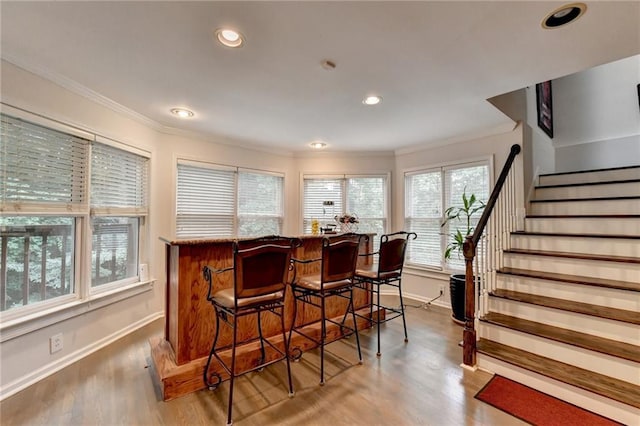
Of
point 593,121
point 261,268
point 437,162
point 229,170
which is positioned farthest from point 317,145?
point 593,121

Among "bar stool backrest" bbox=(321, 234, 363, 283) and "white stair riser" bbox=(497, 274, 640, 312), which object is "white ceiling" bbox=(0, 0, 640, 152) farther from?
"white stair riser" bbox=(497, 274, 640, 312)

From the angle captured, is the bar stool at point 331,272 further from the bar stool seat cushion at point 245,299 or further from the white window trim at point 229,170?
the white window trim at point 229,170

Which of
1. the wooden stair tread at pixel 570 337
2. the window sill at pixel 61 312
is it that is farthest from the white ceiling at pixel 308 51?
the wooden stair tread at pixel 570 337

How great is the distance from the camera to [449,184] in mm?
4160

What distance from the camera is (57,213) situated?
7.84 ft

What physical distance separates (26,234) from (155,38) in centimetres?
189

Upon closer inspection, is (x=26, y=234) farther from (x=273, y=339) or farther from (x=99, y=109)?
(x=273, y=339)

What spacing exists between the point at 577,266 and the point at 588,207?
0.99 m

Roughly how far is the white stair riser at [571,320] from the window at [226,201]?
11.0 ft

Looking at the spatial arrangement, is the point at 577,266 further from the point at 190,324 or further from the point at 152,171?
the point at 152,171

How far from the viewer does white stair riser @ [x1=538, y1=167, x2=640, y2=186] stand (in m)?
3.25

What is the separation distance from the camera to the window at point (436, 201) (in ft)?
12.8

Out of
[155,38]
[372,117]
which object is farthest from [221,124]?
[372,117]

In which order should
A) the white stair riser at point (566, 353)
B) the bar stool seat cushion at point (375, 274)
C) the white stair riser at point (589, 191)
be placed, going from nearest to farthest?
the white stair riser at point (566, 353) → the bar stool seat cushion at point (375, 274) → the white stair riser at point (589, 191)
